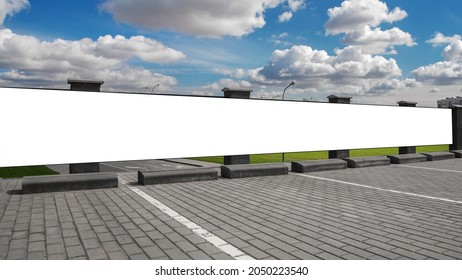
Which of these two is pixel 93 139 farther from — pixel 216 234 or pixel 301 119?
pixel 301 119

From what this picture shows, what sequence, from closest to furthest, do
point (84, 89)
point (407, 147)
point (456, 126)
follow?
1. point (84, 89)
2. point (407, 147)
3. point (456, 126)

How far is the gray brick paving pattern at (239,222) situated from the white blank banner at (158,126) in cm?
108

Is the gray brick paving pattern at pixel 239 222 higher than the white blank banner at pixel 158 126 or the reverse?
the reverse

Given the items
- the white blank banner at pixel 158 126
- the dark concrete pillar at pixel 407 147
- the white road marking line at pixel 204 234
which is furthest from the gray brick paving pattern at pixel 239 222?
the dark concrete pillar at pixel 407 147

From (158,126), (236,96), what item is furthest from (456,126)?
(158,126)

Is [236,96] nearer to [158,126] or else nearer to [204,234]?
[158,126]

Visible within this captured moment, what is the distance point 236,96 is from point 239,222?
544 cm

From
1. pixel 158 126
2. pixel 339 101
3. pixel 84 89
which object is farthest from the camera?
pixel 339 101

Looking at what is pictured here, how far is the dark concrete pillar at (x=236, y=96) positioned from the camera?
31.8ft

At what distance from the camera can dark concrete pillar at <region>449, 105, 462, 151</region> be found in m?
16.1

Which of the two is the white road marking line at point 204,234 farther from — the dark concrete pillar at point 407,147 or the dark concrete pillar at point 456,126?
the dark concrete pillar at point 456,126

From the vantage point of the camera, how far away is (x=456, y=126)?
16219 mm

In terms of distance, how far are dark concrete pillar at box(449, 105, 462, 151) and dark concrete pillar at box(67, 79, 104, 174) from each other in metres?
16.5
